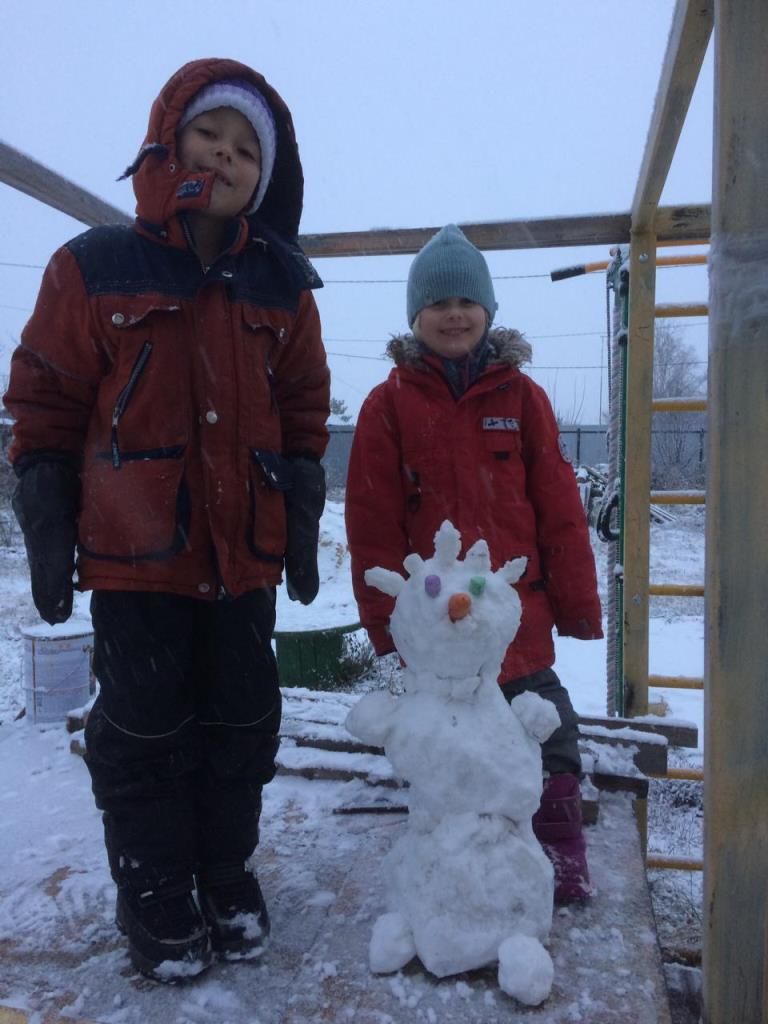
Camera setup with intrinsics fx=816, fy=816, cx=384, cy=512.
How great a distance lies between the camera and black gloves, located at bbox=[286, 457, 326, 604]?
179 centimetres

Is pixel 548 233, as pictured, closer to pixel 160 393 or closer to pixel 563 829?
pixel 160 393

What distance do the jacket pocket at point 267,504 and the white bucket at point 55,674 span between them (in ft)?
6.81

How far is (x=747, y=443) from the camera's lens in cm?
130

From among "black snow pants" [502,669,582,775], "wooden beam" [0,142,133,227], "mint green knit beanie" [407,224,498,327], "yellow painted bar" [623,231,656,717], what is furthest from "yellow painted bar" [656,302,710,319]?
"wooden beam" [0,142,133,227]

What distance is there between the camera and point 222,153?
1.67 meters

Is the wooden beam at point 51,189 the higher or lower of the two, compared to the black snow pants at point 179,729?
higher

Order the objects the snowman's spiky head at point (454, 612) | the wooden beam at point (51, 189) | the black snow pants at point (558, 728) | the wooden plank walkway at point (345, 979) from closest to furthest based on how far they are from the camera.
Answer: the wooden plank walkway at point (345, 979), the snowman's spiky head at point (454, 612), the black snow pants at point (558, 728), the wooden beam at point (51, 189)

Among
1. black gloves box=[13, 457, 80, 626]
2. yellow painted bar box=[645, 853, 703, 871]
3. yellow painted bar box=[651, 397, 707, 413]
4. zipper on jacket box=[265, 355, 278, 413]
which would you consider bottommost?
yellow painted bar box=[645, 853, 703, 871]

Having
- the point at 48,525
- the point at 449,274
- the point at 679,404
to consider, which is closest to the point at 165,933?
the point at 48,525

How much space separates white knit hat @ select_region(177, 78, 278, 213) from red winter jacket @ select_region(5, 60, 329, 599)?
0.07 feet

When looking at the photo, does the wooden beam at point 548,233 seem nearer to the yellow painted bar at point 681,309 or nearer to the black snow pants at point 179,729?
the yellow painted bar at point 681,309

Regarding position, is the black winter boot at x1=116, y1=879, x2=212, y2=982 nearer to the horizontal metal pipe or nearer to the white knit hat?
the white knit hat

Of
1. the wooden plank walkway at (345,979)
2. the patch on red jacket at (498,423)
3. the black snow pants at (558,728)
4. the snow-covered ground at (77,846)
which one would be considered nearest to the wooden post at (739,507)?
the wooden plank walkway at (345,979)

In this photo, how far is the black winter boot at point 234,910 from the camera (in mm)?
1658
